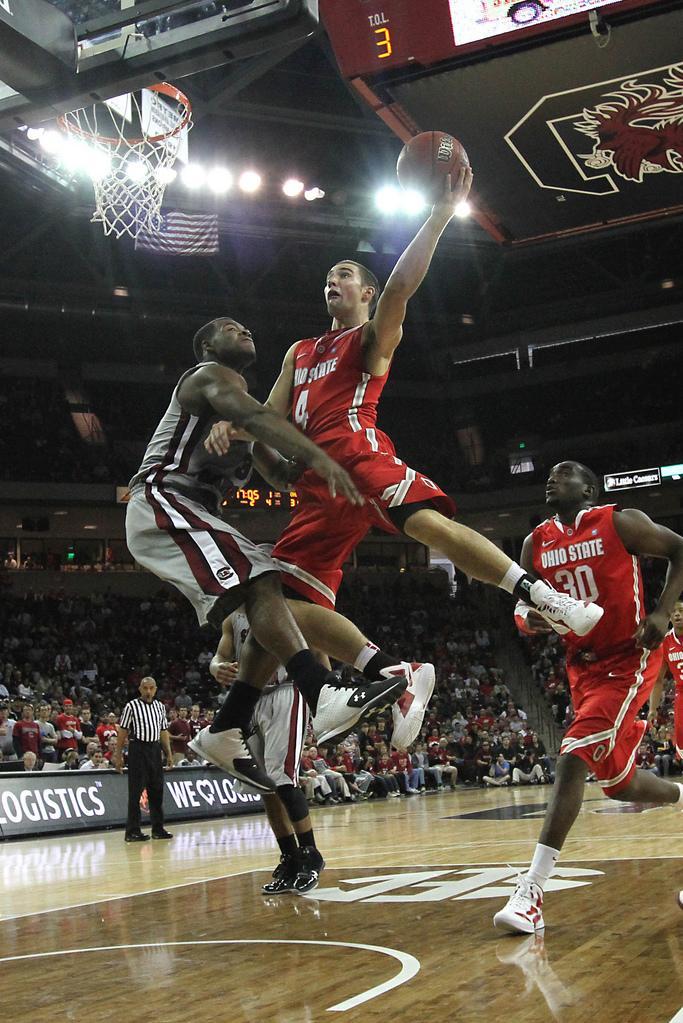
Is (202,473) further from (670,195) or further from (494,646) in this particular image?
(494,646)

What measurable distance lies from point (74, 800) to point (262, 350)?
1788 centimetres

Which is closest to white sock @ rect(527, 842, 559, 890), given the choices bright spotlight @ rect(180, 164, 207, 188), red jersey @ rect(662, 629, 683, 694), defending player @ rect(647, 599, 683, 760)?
defending player @ rect(647, 599, 683, 760)

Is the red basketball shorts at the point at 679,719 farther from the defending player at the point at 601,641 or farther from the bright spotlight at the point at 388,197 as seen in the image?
the bright spotlight at the point at 388,197

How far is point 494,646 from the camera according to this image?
28.8 metres

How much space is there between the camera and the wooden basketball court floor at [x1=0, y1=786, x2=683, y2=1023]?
3.29 meters

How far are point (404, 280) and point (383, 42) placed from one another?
3837 millimetres

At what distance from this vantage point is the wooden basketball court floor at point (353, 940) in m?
3.29

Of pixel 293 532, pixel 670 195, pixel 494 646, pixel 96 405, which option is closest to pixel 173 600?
pixel 96 405

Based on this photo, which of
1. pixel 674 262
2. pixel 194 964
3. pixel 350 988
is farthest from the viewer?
pixel 674 262

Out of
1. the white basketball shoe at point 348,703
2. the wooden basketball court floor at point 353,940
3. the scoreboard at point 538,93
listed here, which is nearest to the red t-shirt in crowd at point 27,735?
the wooden basketball court floor at point 353,940

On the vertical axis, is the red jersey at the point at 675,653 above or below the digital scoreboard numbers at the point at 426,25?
below

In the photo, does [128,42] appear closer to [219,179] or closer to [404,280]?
[404,280]

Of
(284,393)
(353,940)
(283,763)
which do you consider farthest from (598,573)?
(283,763)

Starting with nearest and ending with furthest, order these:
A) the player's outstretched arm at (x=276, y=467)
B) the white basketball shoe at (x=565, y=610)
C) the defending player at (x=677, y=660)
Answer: the white basketball shoe at (x=565, y=610)
the player's outstretched arm at (x=276, y=467)
the defending player at (x=677, y=660)
